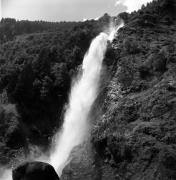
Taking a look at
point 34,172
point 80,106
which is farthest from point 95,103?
point 34,172

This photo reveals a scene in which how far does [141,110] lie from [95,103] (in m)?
14.9

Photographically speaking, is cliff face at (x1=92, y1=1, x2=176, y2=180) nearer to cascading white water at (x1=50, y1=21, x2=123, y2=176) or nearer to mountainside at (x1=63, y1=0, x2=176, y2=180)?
mountainside at (x1=63, y1=0, x2=176, y2=180)

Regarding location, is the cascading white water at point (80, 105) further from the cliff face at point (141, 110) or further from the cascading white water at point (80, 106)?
the cliff face at point (141, 110)

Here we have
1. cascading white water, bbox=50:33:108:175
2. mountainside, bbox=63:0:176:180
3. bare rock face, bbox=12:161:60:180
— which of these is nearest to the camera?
bare rock face, bbox=12:161:60:180

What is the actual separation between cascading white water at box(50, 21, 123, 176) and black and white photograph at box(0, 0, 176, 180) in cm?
22

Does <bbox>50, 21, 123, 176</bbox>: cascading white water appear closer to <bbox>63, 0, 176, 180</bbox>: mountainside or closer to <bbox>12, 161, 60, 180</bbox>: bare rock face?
<bbox>63, 0, 176, 180</bbox>: mountainside

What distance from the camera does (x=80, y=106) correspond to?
7644cm

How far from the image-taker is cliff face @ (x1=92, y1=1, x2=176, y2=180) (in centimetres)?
4969

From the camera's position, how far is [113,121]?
5894 centimetres

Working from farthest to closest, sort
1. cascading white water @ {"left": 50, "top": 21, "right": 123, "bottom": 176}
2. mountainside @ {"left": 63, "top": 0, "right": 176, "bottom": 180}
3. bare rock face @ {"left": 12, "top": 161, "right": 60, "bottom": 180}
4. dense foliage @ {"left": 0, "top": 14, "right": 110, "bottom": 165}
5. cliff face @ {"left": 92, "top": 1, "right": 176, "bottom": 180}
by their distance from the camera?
dense foliage @ {"left": 0, "top": 14, "right": 110, "bottom": 165} → cascading white water @ {"left": 50, "top": 21, "right": 123, "bottom": 176} → mountainside @ {"left": 63, "top": 0, "right": 176, "bottom": 180} → cliff face @ {"left": 92, "top": 1, "right": 176, "bottom": 180} → bare rock face @ {"left": 12, "top": 161, "right": 60, "bottom": 180}

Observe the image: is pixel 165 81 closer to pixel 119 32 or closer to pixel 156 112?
pixel 156 112

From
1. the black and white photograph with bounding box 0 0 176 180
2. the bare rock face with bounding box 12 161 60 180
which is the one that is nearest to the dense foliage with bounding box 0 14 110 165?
the black and white photograph with bounding box 0 0 176 180

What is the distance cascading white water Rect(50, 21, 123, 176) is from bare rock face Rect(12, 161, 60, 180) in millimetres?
26163

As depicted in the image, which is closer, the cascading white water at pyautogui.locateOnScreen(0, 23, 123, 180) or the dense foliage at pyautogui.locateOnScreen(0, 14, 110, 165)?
the cascading white water at pyautogui.locateOnScreen(0, 23, 123, 180)
